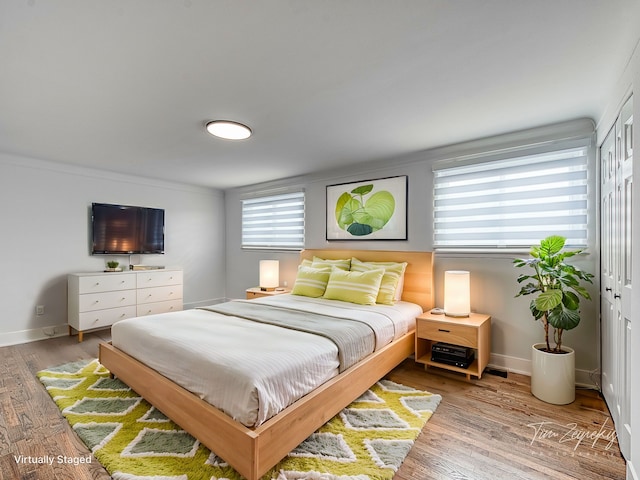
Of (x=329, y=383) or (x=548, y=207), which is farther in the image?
(x=548, y=207)

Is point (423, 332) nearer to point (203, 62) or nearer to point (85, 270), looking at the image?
point (203, 62)

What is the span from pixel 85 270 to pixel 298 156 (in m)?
3.49

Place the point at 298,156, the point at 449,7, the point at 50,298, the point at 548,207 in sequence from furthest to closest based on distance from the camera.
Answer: the point at 50,298
the point at 298,156
the point at 548,207
the point at 449,7

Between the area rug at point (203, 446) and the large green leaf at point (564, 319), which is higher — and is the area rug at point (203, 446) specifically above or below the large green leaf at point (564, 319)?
below

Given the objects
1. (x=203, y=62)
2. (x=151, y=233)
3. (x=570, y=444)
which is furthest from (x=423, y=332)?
(x=151, y=233)

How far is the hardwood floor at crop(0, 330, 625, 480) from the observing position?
5.84 feet

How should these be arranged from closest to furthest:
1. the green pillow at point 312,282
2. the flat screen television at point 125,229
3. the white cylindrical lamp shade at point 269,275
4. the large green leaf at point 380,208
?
the green pillow at point 312,282 → the large green leaf at point 380,208 → the flat screen television at point 125,229 → the white cylindrical lamp shade at point 269,275

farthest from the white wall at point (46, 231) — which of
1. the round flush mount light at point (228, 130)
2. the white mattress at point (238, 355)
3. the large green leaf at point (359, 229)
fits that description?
the large green leaf at point (359, 229)

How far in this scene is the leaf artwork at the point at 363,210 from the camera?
13.4ft

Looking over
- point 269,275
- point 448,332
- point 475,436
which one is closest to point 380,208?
point 448,332

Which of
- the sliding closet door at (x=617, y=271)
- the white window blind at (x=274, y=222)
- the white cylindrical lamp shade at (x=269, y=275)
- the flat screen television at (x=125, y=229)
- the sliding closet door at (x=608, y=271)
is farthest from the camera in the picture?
the white window blind at (x=274, y=222)

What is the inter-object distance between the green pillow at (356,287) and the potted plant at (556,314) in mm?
1420

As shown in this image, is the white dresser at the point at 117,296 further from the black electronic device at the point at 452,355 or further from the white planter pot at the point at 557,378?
the white planter pot at the point at 557,378

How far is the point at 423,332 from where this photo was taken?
3117 millimetres
